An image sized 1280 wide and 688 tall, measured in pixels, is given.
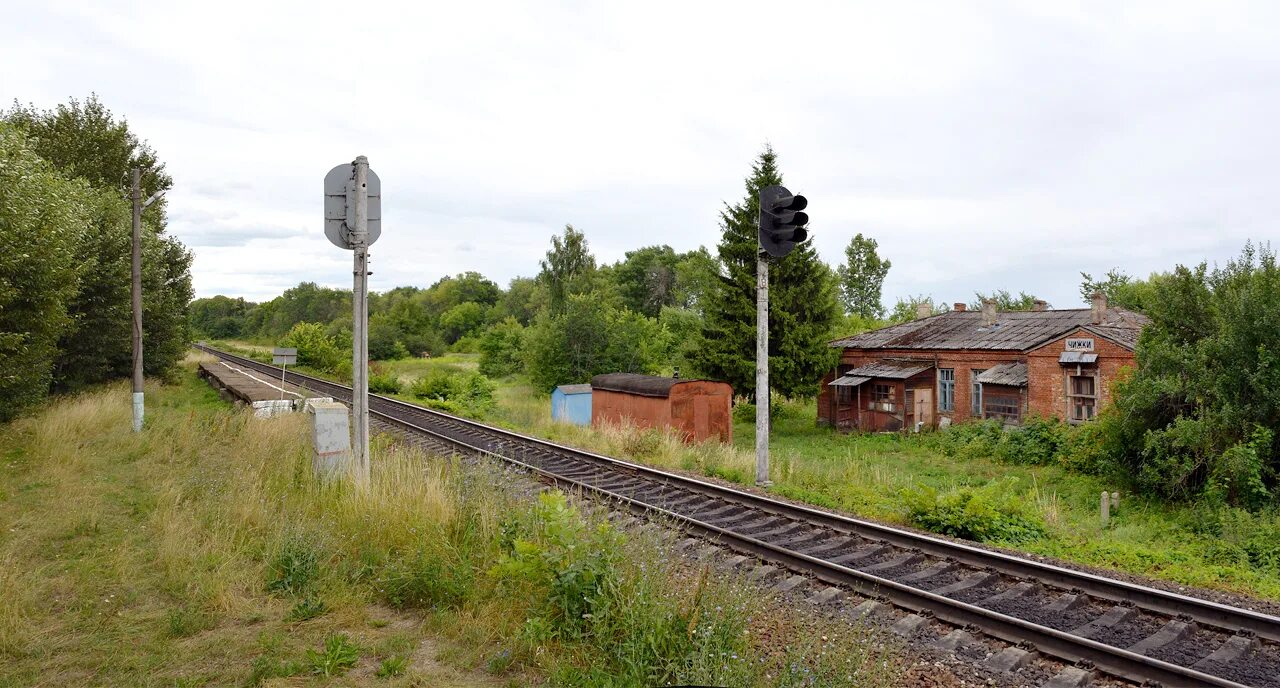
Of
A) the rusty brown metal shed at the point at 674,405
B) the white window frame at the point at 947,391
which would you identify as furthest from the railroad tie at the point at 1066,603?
the white window frame at the point at 947,391

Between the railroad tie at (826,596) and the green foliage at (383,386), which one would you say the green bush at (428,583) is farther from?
the green foliage at (383,386)

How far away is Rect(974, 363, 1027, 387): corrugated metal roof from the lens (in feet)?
80.5

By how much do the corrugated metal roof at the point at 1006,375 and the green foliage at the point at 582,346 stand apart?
1695 centimetres

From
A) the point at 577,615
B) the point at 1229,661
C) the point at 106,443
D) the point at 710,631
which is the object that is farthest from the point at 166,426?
the point at 1229,661

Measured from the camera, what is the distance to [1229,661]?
5.23 meters

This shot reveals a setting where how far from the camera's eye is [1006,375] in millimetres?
25109

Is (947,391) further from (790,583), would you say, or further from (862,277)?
(862,277)

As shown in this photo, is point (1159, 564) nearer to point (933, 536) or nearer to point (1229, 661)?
point (933, 536)

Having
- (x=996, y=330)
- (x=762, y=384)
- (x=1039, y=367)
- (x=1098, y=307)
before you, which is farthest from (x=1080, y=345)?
(x=762, y=384)

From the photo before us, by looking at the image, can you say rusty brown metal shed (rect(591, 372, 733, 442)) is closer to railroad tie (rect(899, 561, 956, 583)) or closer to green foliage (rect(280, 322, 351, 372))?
railroad tie (rect(899, 561, 956, 583))

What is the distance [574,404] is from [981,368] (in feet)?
49.1

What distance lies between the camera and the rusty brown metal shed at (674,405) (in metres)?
20.5

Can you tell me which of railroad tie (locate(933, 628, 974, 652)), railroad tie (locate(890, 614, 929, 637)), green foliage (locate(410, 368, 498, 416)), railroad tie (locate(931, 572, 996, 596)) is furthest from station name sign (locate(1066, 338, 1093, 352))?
green foliage (locate(410, 368, 498, 416))

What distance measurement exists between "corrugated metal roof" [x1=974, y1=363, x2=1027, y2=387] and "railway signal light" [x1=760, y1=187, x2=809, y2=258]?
1731 cm
